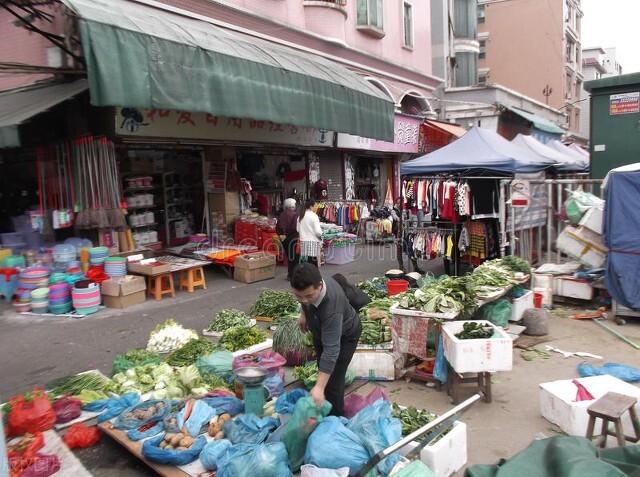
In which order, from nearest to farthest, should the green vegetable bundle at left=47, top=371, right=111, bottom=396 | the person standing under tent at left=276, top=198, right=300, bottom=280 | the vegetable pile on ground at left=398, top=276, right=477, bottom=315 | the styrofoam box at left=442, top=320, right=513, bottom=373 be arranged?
the styrofoam box at left=442, top=320, right=513, bottom=373, the green vegetable bundle at left=47, top=371, right=111, bottom=396, the vegetable pile on ground at left=398, top=276, right=477, bottom=315, the person standing under tent at left=276, top=198, right=300, bottom=280

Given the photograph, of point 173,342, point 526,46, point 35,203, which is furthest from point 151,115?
point 526,46

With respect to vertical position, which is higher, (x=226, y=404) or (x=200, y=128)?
(x=200, y=128)

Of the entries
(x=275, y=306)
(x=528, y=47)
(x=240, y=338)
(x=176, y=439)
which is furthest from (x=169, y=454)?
(x=528, y=47)

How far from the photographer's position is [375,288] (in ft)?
28.9

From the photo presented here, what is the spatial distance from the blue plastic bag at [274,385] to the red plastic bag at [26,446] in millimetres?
2076

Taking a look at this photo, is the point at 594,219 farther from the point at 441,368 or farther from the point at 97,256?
the point at 97,256

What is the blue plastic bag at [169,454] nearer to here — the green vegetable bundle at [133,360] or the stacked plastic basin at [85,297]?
the green vegetable bundle at [133,360]

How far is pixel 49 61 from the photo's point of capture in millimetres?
9523

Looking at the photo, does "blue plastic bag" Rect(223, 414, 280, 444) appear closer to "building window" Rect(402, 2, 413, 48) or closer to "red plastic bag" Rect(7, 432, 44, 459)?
"red plastic bag" Rect(7, 432, 44, 459)

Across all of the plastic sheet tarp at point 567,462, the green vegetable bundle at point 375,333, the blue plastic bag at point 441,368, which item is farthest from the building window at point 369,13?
the plastic sheet tarp at point 567,462

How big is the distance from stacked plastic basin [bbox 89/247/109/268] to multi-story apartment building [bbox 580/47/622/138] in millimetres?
52372

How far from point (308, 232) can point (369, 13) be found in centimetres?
1076

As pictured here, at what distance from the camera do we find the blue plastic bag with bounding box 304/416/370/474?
3.41 metres

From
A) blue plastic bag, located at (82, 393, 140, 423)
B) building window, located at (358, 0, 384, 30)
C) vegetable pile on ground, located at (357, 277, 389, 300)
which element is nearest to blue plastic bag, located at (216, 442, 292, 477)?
blue plastic bag, located at (82, 393, 140, 423)
